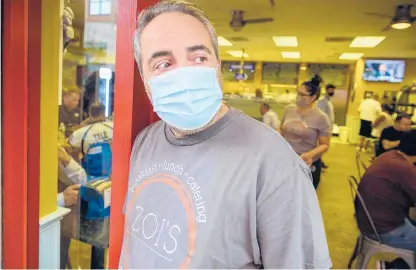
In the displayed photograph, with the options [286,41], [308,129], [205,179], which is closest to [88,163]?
[205,179]

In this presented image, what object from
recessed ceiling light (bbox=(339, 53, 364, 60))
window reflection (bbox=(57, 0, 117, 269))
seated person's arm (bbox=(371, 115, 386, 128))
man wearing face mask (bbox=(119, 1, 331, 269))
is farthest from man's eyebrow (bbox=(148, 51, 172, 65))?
recessed ceiling light (bbox=(339, 53, 364, 60))

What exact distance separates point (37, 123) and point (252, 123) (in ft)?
3.72

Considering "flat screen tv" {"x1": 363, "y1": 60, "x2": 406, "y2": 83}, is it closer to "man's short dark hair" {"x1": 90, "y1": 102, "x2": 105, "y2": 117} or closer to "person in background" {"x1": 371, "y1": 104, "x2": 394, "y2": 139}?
"person in background" {"x1": 371, "y1": 104, "x2": 394, "y2": 139}

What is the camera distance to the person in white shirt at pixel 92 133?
2.00 metres

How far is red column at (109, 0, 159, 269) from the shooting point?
3.51 feet

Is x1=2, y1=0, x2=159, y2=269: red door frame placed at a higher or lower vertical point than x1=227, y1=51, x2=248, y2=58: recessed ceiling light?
lower

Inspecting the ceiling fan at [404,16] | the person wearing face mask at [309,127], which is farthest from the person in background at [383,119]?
the person wearing face mask at [309,127]

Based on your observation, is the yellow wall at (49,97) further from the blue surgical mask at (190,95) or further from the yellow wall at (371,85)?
the yellow wall at (371,85)

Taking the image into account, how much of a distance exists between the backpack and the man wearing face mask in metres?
0.97

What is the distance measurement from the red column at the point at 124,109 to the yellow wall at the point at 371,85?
251 inches

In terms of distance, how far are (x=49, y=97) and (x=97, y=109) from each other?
62 centimetres

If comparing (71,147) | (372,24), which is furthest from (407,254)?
(372,24)

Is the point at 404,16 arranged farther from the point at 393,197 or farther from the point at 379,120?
the point at 393,197

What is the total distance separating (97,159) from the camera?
6.30 feet
